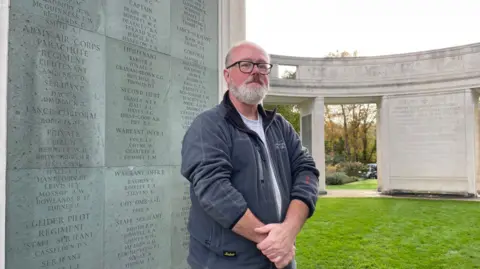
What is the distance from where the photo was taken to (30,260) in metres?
2.27

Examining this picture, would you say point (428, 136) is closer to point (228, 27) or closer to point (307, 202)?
point (228, 27)

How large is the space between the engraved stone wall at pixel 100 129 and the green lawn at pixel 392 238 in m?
3.82

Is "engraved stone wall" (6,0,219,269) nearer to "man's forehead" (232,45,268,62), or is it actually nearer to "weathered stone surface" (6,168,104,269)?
"weathered stone surface" (6,168,104,269)

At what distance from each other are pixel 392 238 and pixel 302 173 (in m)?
6.47

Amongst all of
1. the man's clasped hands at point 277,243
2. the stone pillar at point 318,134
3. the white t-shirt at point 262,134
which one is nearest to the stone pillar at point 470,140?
the stone pillar at point 318,134

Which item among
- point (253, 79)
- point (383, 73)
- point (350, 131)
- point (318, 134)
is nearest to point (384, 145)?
point (318, 134)

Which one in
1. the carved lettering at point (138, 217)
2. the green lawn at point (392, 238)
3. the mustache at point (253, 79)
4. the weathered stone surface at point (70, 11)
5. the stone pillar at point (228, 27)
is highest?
the stone pillar at point (228, 27)

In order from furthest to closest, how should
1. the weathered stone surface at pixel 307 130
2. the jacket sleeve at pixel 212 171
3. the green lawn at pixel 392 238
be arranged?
1. the weathered stone surface at pixel 307 130
2. the green lawn at pixel 392 238
3. the jacket sleeve at pixel 212 171

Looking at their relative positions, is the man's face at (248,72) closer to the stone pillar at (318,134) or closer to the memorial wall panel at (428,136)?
the stone pillar at (318,134)

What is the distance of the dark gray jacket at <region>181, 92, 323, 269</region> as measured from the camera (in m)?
1.93

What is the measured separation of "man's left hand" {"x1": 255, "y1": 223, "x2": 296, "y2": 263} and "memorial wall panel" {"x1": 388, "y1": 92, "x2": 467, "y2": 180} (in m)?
15.6

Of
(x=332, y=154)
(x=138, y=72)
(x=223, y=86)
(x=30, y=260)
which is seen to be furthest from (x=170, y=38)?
(x=332, y=154)

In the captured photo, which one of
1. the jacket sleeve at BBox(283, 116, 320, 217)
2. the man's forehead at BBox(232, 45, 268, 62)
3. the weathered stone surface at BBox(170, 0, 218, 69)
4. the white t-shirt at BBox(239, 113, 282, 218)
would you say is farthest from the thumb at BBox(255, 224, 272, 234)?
the weathered stone surface at BBox(170, 0, 218, 69)

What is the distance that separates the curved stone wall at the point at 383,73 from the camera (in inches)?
606
